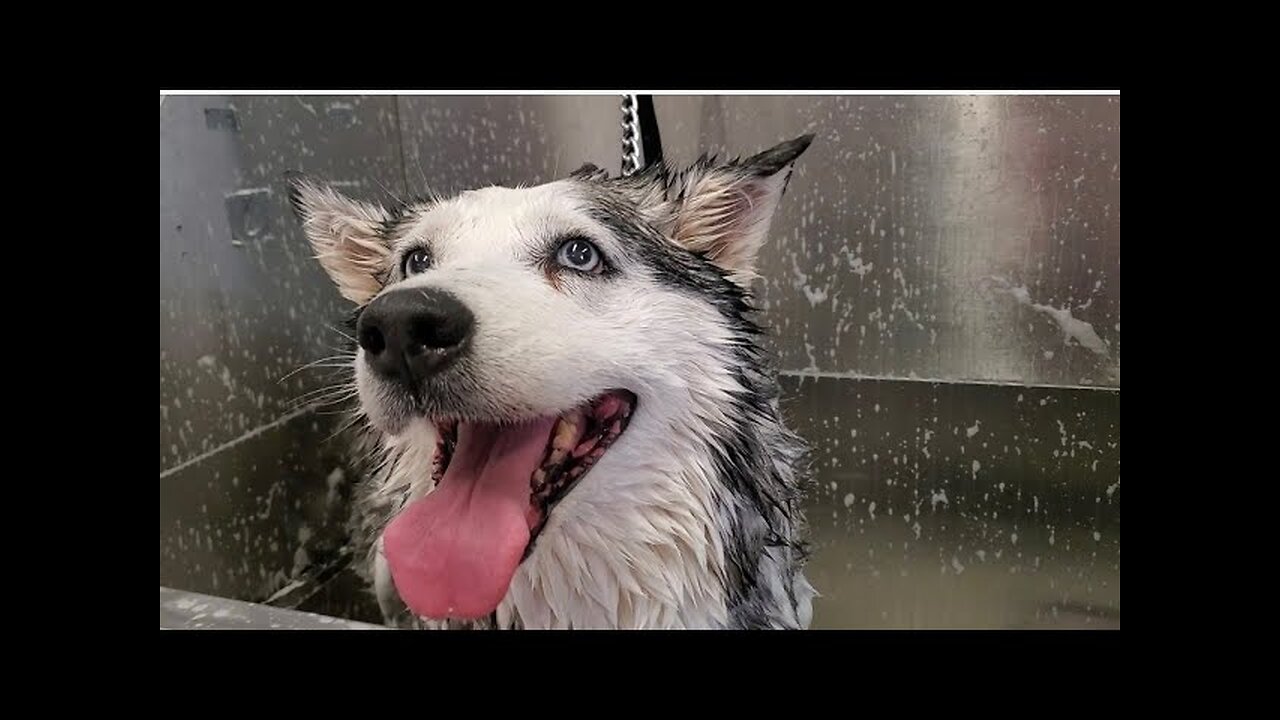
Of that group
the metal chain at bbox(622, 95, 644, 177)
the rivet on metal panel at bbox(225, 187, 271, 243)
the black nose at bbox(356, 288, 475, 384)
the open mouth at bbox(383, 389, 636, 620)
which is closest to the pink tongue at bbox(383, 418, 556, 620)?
the open mouth at bbox(383, 389, 636, 620)

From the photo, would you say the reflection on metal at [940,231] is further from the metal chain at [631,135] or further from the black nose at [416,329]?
the black nose at [416,329]

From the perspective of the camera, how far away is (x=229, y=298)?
1413 mm

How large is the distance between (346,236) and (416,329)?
0.48 metres

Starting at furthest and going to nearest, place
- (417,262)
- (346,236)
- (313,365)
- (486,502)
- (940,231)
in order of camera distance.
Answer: (313,365)
(940,231)
(346,236)
(417,262)
(486,502)

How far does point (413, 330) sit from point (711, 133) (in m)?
0.67

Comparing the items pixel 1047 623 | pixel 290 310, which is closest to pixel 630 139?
pixel 290 310

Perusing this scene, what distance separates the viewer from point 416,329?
0.86m

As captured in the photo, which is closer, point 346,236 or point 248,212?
point 346,236

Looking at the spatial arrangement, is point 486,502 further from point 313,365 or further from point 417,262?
point 313,365

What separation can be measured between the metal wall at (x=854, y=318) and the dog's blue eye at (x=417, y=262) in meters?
0.32

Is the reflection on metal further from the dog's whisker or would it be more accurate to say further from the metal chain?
the dog's whisker

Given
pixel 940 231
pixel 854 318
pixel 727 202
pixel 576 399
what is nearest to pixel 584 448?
pixel 576 399

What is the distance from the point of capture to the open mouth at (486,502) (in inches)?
37.3

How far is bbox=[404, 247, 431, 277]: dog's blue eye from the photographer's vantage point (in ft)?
3.52
